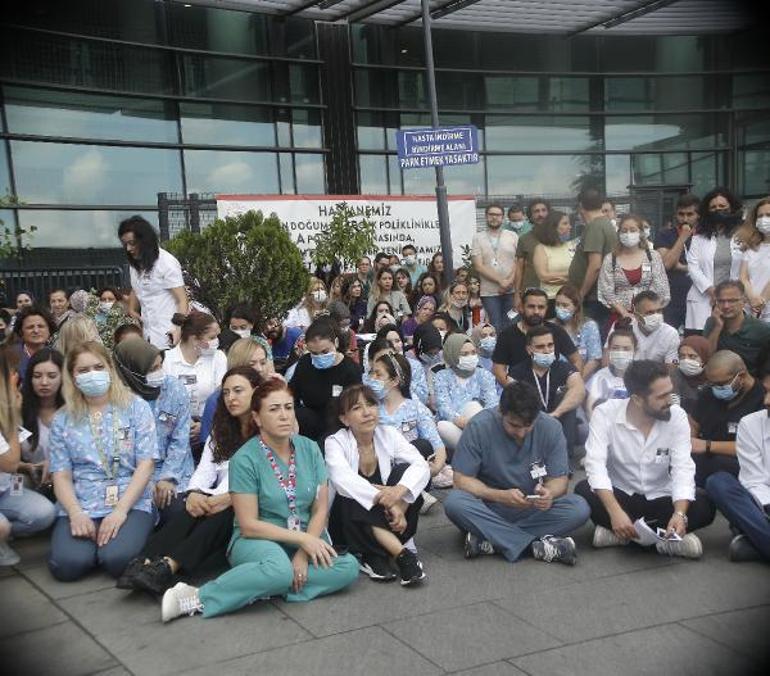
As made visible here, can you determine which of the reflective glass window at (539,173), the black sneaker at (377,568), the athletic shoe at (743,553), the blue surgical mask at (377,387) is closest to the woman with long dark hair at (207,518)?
the black sneaker at (377,568)

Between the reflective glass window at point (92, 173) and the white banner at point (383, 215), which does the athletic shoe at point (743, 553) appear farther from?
the reflective glass window at point (92, 173)

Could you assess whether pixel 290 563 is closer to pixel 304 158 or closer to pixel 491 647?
pixel 491 647

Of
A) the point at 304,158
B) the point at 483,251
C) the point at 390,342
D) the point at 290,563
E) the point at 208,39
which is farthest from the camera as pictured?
the point at 304,158

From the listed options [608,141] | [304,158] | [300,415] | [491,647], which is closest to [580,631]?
[491,647]

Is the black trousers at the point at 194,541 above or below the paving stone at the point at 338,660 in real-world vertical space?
above

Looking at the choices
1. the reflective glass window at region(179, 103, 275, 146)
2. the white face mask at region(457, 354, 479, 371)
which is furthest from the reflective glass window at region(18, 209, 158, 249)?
the white face mask at region(457, 354, 479, 371)

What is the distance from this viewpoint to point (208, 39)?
1714cm

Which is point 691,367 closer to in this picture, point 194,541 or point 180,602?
point 194,541

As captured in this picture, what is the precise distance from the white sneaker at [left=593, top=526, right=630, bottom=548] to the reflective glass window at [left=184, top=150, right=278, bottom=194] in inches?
527

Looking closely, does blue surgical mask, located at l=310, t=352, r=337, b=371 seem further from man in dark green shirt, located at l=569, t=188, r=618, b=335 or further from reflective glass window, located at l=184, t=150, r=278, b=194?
reflective glass window, located at l=184, t=150, r=278, b=194

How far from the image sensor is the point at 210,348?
269 inches

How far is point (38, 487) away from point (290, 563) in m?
2.33

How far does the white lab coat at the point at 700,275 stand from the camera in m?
8.23

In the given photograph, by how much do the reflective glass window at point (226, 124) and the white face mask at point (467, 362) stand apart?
37.1 feet
